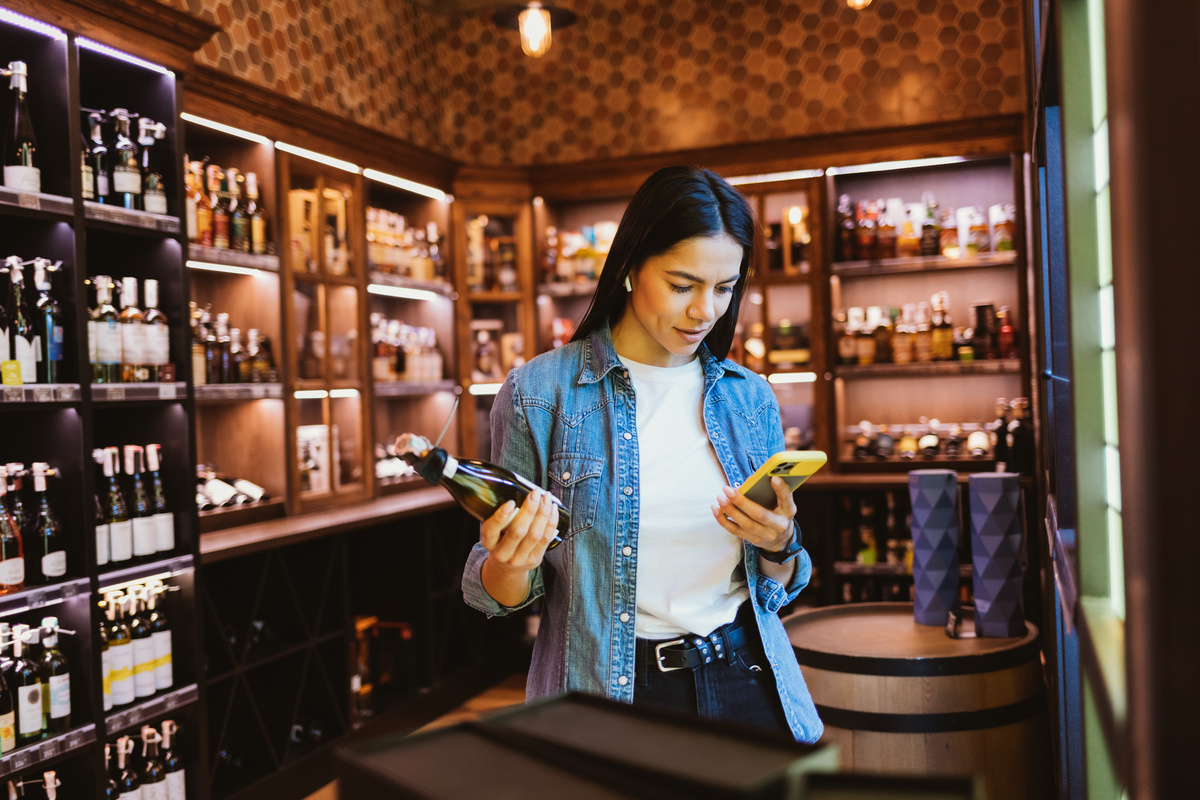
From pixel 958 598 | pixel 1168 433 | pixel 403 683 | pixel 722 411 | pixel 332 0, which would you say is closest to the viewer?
pixel 1168 433

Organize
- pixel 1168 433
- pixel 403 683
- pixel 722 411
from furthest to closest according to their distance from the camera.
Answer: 1. pixel 403 683
2. pixel 722 411
3. pixel 1168 433

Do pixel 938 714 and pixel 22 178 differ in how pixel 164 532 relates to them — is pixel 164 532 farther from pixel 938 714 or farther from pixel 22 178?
pixel 938 714

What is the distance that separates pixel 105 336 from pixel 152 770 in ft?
4.49

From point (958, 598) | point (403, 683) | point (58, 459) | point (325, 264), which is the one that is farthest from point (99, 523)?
point (958, 598)

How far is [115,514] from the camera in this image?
9.66 feet

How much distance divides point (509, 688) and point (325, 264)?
7.89 feet

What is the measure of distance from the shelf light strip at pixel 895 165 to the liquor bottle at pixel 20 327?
3.67m

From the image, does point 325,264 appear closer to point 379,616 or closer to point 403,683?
point 379,616

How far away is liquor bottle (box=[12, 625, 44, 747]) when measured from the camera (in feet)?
8.41

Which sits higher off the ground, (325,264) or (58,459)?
(325,264)

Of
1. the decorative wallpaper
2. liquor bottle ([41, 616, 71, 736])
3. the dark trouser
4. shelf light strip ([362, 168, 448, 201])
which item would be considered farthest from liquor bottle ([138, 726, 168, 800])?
the decorative wallpaper

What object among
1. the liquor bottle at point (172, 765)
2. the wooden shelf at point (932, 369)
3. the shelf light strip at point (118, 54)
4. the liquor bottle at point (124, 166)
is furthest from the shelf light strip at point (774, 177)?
the liquor bottle at point (172, 765)

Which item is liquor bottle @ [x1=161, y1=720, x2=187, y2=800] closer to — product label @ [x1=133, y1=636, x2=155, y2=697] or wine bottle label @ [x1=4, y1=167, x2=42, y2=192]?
product label @ [x1=133, y1=636, x2=155, y2=697]

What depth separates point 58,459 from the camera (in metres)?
2.75
